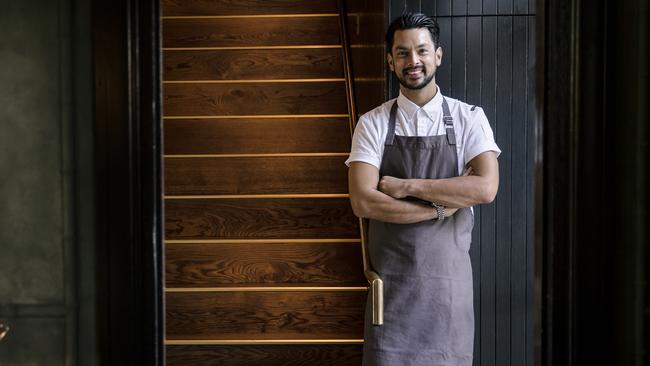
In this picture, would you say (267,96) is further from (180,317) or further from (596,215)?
(596,215)

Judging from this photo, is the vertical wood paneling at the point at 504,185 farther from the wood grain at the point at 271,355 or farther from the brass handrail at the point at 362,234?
the wood grain at the point at 271,355

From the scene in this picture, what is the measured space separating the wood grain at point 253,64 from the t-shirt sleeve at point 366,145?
2.25 meters

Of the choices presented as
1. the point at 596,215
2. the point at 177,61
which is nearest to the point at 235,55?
the point at 177,61

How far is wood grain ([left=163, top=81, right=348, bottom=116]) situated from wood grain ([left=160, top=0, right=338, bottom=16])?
87cm

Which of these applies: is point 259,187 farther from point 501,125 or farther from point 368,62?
point 501,125

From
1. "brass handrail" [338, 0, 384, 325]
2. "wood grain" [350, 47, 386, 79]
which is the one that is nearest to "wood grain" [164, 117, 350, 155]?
"brass handrail" [338, 0, 384, 325]

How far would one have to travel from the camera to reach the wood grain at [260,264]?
12.8ft

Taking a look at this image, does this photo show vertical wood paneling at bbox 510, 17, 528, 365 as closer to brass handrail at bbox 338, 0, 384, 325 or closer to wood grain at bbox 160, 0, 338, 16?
brass handrail at bbox 338, 0, 384, 325

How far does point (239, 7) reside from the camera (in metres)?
5.51

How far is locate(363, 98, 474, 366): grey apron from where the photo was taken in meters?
2.65

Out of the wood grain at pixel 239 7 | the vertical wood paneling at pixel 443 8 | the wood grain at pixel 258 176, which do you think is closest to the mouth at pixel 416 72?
the vertical wood paneling at pixel 443 8

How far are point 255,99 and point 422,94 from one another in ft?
7.13

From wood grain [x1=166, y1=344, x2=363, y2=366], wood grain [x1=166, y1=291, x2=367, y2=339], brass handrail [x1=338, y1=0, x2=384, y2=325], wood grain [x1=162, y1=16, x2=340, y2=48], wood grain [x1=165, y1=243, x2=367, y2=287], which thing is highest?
wood grain [x1=162, y1=16, x2=340, y2=48]

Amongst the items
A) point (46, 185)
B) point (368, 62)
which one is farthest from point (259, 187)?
point (46, 185)
